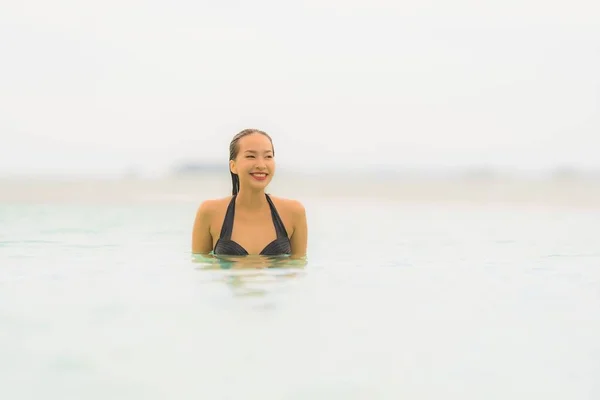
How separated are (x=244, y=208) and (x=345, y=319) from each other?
2.14 meters

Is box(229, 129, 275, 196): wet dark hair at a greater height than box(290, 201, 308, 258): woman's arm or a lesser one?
greater

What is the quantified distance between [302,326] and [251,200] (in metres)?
2.29

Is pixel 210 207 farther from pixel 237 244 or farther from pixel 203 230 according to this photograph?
pixel 237 244

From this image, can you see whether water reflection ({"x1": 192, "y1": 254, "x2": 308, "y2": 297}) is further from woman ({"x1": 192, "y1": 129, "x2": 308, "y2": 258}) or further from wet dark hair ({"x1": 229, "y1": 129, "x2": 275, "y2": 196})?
wet dark hair ({"x1": 229, "y1": 129, "x2": 275, "y2": 196})

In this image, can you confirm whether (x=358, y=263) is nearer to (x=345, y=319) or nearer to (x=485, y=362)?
(x=345, y=319)

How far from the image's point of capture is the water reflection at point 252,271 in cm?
573

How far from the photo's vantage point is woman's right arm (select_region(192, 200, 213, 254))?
6.87 meters

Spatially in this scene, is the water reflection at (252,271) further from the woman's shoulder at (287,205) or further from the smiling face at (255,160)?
the smiling face at (255,160)

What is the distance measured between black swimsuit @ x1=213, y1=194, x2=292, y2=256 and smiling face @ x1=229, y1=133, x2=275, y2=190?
302mm

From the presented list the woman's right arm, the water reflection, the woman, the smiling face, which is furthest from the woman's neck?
the water reflection

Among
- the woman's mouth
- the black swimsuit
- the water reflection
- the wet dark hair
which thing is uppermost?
the wet dark hair

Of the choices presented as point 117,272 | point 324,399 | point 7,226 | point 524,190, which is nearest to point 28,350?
point 324,399

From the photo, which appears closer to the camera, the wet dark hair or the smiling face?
the smiling face

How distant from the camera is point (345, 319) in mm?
4973
